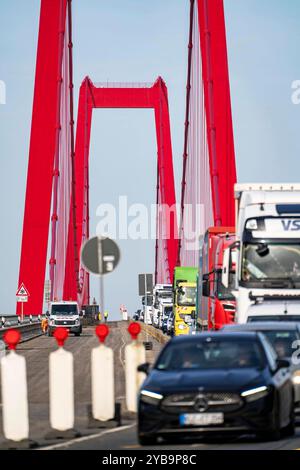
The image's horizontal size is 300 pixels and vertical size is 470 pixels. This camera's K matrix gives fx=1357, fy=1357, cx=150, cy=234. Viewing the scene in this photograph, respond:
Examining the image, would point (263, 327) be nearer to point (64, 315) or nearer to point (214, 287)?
point (214, 287)

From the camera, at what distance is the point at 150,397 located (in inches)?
550

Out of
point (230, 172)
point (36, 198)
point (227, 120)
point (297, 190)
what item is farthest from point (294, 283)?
point (36, 198)

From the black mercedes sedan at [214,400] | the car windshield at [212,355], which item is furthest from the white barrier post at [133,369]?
the black mercedes sedan at [214,400]

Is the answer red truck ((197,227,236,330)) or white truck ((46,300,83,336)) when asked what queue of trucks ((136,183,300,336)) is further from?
white truck ((46,300,83,336))

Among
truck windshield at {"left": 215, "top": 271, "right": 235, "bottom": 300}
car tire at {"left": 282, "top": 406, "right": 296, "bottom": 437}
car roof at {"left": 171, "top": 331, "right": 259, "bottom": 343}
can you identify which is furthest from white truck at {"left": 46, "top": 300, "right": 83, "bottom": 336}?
car tire at {"left": 282, "top": 406, "right": 296, "bottom": 437}

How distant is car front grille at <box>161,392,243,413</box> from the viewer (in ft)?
45.0

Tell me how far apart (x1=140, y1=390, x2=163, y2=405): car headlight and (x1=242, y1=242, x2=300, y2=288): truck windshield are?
10461 millimetres

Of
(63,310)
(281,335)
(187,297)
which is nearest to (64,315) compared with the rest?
(63,310)

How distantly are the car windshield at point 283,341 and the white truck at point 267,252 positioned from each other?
18.7 feet

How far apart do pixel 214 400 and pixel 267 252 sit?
11059 millimetres

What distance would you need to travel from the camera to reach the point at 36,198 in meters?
64.4

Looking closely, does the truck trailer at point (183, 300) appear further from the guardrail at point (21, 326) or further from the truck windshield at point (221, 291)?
the truck windshield at point (221, 291)

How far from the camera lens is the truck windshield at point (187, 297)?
5378 cm

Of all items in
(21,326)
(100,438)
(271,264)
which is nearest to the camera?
(100,438)
